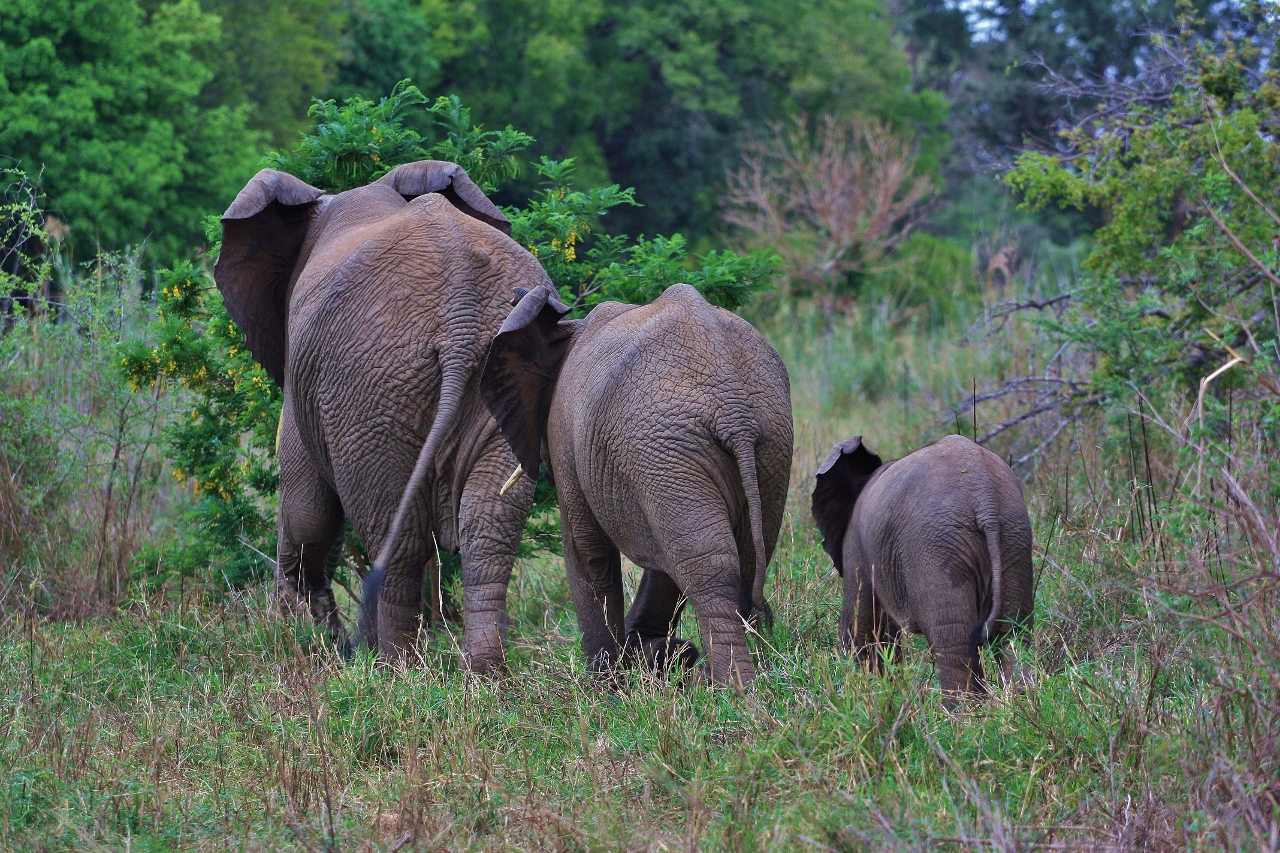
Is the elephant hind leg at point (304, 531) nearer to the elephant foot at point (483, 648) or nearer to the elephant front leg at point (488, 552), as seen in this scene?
the elephant front leg at point (488, 552)

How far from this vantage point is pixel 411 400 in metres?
5.23

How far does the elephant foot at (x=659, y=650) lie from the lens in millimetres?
5273

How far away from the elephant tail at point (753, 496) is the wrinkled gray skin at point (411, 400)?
1137 millimetres

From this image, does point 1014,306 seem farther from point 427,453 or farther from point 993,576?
point 427,453

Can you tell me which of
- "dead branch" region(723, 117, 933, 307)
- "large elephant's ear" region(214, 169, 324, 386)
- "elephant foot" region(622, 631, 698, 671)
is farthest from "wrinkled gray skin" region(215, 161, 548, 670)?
"dead branch" region(723, 117, 933, 307)

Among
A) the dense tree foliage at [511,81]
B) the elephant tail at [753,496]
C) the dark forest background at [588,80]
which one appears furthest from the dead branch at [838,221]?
the elephant tail at [753,496]

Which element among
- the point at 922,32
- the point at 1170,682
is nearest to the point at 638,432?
the point at 1170,682

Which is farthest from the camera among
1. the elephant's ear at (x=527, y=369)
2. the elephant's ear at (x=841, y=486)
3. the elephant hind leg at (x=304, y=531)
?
the elephant hind leg at (x=304, y=531)

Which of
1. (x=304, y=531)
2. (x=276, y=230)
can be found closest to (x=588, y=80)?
(x=276, y=230)

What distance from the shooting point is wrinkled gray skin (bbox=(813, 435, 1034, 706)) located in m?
4.75

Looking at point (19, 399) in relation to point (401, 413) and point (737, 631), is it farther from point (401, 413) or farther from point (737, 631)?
point (737, 631)

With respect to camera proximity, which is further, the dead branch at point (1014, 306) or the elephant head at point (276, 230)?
the dead branch at point (1014, 306)

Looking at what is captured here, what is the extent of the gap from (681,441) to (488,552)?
1110mm

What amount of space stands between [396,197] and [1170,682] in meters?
3.68
